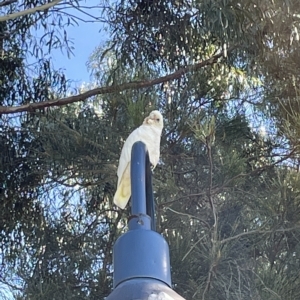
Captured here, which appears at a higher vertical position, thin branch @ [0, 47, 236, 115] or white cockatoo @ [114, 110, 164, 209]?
thin branch @ [0, 47, 236, 115]

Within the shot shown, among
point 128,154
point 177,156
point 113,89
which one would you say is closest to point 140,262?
point 128,154

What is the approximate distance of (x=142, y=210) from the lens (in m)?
0.83

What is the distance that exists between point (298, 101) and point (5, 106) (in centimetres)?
138

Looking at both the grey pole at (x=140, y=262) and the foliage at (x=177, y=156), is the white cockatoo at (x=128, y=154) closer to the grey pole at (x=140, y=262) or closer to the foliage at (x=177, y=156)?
the grey pole at (x=140, y=262)

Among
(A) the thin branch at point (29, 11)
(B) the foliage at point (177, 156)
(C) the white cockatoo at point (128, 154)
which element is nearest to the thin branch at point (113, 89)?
(B) the foliage at point (177, 156)

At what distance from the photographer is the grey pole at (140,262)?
68 centimetres

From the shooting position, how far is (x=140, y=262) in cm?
75

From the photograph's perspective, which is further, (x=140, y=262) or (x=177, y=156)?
(x=177, y=156)

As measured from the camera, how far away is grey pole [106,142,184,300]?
0.68 metres

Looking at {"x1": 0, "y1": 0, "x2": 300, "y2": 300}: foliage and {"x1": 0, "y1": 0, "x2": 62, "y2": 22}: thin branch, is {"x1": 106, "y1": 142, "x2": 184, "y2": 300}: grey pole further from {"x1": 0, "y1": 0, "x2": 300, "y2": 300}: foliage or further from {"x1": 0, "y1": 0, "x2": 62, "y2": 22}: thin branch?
{"x1": 0, "y1": 0, "x2": 62, "y2": 22}: thin branch

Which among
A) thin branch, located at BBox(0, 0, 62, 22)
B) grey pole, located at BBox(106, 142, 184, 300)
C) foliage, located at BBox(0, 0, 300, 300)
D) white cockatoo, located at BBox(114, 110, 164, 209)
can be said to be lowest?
grey pole, located at BBox(106, 142, 184, 300)

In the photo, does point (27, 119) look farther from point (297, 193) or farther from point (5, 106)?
point (297, 193)

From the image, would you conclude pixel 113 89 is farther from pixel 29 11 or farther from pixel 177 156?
pixel 29 11

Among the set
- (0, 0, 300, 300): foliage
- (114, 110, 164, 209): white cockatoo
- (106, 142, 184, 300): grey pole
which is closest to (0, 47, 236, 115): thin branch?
(0, 0, 300, 300): foliage
